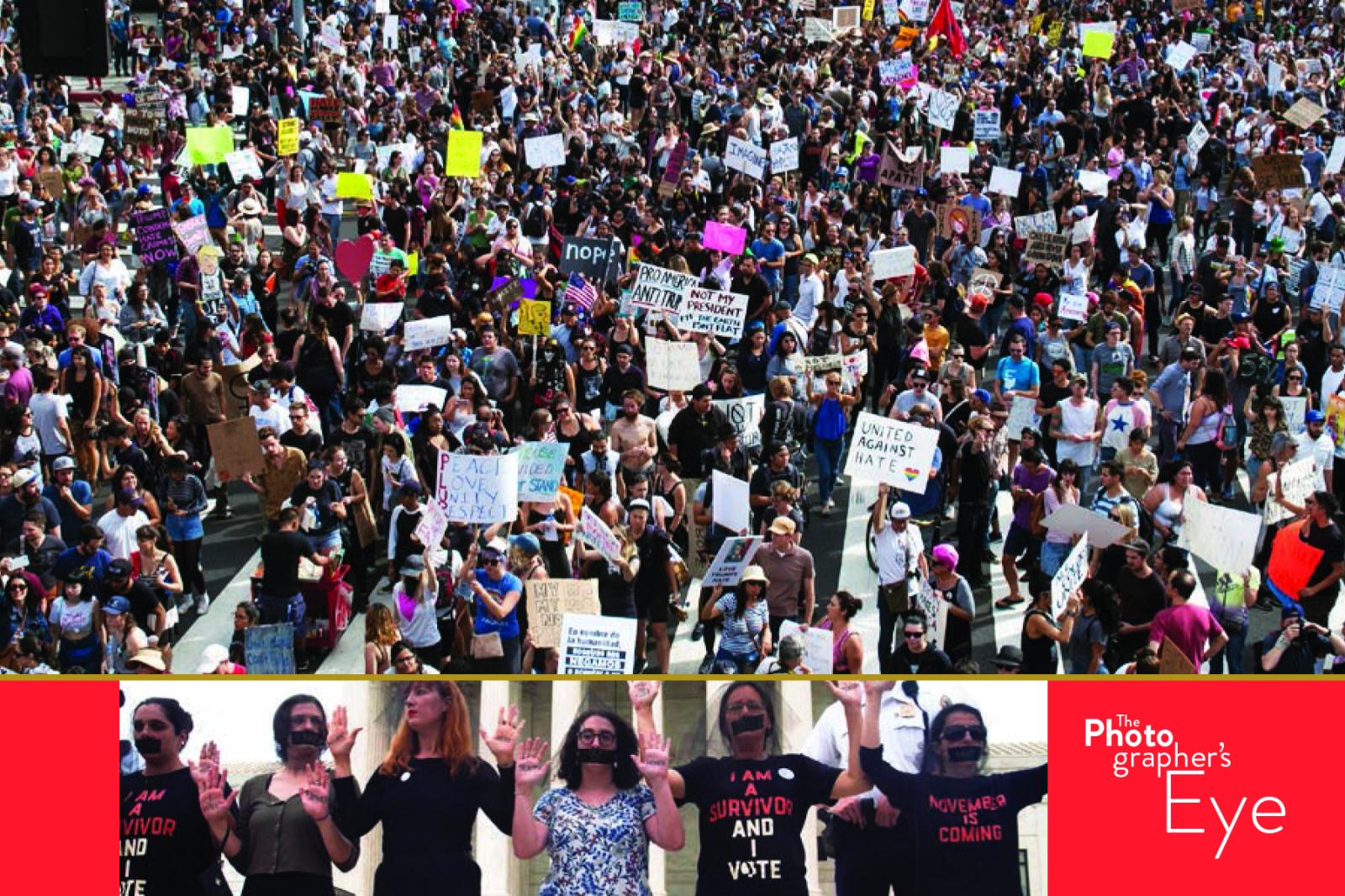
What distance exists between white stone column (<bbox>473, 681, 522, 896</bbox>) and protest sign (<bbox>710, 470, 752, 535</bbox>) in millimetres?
6130

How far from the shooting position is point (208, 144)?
89.1ft

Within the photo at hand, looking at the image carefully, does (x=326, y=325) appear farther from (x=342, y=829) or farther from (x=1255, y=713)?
(x=1255, y=713)

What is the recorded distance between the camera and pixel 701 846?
10.4 m

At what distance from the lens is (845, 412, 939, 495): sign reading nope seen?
54.4ft

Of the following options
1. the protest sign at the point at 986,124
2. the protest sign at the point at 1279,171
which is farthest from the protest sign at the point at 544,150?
the protest sign at the point at 1279,171

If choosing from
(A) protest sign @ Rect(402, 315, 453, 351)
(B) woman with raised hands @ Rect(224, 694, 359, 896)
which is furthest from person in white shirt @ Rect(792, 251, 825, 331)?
(B) woman with raised hands @ Rect(224, 694, 359, 896)

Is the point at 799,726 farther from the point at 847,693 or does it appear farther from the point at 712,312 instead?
the point at 712,312

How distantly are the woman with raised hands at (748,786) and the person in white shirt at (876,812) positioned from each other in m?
0.07

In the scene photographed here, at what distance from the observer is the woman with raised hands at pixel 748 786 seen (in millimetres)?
10430

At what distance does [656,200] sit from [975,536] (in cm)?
1020

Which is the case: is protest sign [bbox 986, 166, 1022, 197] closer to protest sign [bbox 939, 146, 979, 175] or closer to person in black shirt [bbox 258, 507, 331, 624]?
protest sign [bbox 939, 146, 979, 175]

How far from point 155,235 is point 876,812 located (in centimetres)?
1435

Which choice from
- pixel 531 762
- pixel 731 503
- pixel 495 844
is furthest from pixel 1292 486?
pixel 495 844

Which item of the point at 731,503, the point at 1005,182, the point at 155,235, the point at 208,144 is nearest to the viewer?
the point at 731,503
